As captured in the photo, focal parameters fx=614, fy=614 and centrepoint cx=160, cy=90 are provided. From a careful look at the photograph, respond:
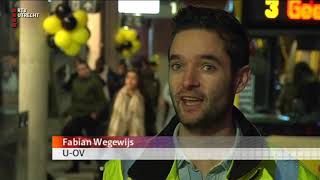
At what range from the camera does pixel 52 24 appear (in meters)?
2.70

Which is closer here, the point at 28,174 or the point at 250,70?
the point at 250,70

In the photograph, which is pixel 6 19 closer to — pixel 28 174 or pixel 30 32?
pixel 30 32

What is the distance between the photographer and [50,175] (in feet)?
9.58

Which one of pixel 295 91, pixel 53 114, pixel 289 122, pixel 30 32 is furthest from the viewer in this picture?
pixel 295 91

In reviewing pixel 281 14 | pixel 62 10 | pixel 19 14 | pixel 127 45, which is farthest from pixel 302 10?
pixel 127 45

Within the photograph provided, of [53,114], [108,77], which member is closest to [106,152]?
[53,114]

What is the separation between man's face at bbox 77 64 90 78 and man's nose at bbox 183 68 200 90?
8.81ft

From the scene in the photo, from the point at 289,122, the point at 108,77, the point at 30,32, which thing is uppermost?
the point at 30,32

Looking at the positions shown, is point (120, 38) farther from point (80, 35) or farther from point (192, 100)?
point (192, 100)

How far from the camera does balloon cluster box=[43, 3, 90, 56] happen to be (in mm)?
2777

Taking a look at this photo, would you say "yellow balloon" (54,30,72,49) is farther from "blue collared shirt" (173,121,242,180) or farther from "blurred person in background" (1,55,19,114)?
"blue collared shirt" (173,121,242,180)

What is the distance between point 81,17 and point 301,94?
2376mm

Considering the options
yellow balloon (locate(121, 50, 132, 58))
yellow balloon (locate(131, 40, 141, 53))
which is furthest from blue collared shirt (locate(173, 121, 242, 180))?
yellow balloon (locate(121, 50, 132, 58))

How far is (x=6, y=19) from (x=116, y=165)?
746 mm
